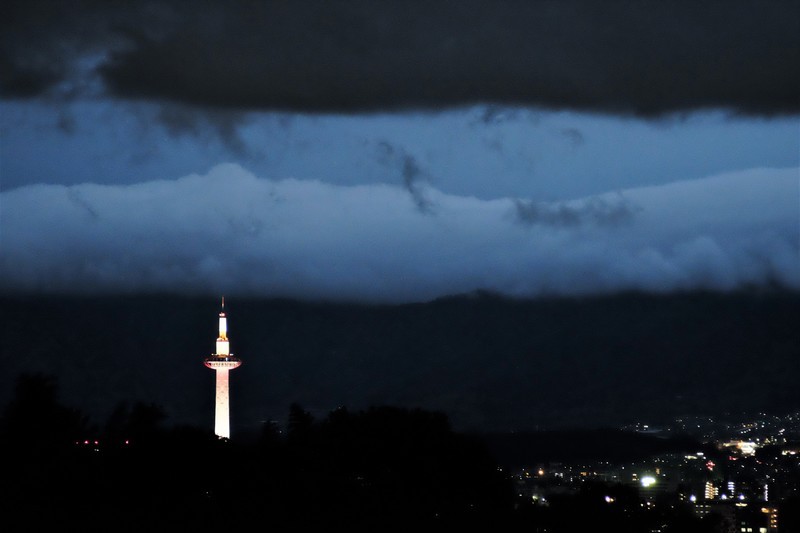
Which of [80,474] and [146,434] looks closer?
[80,474]

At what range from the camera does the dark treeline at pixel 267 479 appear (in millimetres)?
105688

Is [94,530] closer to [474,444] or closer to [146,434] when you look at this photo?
[146,434]

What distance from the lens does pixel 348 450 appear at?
535 ft

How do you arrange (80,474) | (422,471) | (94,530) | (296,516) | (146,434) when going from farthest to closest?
(422,471), (146,434), (296,516), (80,474), (94,530)

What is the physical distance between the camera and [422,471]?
160 metres

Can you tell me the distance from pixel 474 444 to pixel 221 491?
49.9 m

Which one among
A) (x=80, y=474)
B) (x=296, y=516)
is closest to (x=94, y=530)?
(x=80, y=474)

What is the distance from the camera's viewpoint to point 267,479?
132500 mm

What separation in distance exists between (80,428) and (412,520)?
113 ft

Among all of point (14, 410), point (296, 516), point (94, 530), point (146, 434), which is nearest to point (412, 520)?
point (296, 516)

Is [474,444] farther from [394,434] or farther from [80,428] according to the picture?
[80,428]

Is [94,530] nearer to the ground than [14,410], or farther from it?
nearer to the ground

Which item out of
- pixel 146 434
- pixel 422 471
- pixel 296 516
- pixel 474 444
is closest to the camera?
pixel 296 516

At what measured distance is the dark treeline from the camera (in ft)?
347
